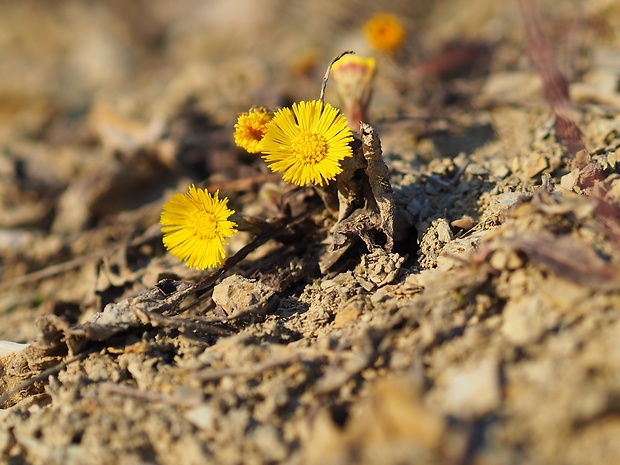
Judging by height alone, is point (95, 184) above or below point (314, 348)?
above

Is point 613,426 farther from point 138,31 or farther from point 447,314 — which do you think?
point 138,31

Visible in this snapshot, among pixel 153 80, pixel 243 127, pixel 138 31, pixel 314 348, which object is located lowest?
pixel 314 348

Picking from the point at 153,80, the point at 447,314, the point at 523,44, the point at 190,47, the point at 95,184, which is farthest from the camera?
the point at 190,47

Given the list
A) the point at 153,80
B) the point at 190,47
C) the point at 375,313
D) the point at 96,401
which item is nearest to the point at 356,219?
the point at 375,313

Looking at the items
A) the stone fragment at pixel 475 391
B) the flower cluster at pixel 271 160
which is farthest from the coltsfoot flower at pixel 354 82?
the stone fragment at pixel 475 391

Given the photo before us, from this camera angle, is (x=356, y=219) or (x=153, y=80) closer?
(x=356, y=219)

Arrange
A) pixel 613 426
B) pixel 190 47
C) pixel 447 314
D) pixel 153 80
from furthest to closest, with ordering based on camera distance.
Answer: pixel 190 47 < pixel 153 80 < pixel 447 314 < pixel 613 426

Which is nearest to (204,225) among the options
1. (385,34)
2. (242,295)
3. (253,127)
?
(242,295)
